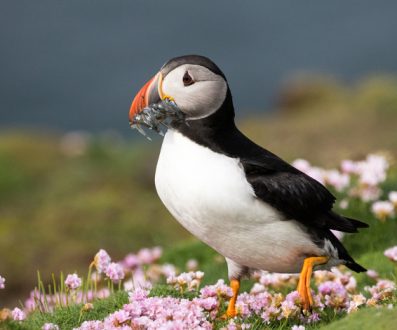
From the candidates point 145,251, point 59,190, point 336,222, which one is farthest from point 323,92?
point 336,222

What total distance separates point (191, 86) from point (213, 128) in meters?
0.34

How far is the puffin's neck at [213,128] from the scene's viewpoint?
18.2ft

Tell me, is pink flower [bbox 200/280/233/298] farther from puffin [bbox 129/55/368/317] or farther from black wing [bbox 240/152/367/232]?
black wing [bbox 240/152/367/232]

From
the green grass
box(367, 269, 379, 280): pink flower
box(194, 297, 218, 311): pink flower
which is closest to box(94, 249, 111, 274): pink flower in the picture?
box(194, 297, 218, 311): pink flower

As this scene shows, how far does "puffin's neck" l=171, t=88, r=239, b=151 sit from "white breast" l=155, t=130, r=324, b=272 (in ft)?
0.17

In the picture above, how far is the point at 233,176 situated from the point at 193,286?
1263 mm

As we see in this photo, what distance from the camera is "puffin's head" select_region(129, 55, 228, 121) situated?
5.65 metres

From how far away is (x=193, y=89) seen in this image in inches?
222

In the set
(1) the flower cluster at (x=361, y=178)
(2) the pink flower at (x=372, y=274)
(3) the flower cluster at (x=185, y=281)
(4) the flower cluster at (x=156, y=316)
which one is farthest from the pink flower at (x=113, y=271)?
(1) the flower cluster at (x=361, y=178)

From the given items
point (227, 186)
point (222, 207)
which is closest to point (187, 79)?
point (227, 186)

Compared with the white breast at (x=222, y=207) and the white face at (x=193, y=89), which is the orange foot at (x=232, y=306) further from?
the white face at (x=193, y=89)

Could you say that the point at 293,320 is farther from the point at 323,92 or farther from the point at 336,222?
the point at 323,92

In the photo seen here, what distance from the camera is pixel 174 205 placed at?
18.2 ft

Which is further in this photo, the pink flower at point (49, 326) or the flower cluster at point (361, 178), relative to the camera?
the flower cluster at point (361, 178)
